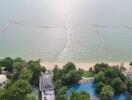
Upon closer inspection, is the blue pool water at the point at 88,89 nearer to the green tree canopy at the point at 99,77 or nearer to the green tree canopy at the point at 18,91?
the green tree canopy at the point at 99,77

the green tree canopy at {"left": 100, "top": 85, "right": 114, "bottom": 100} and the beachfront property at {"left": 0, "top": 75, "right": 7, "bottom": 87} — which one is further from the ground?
the beachfront property at {"left": 0, "top": 75, "right": 7, "bottom": 87}

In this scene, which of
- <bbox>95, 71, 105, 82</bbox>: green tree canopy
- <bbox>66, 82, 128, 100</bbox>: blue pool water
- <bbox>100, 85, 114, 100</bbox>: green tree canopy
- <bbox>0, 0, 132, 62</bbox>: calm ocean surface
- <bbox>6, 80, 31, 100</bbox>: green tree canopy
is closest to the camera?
<bbox>6, 80, 31, 100</bbox>: green tree canopy

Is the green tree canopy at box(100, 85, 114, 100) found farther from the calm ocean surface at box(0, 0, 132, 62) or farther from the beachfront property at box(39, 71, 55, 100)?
the calm ocean surface at box(0, 0, 132, 62)

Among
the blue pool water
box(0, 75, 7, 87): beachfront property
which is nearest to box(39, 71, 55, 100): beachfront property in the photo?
the blue pool water

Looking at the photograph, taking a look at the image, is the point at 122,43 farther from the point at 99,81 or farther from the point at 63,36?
the point at 99,81

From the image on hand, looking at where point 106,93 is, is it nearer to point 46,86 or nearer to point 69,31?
point 46,86

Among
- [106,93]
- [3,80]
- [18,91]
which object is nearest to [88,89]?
→ [106,93]

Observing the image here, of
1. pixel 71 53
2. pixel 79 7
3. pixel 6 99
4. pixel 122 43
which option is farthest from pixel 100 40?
pixel 6 99
